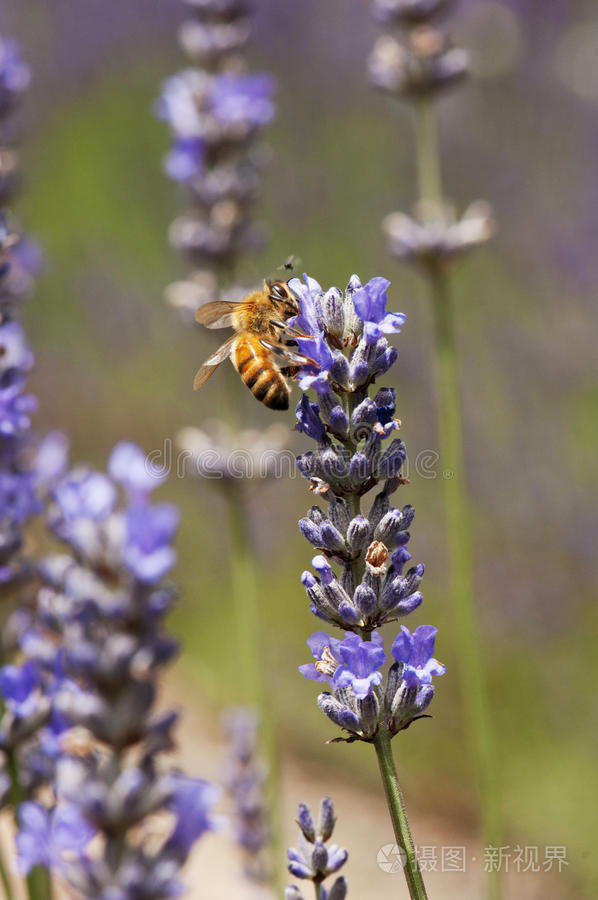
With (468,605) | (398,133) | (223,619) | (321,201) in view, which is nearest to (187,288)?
(468,605)

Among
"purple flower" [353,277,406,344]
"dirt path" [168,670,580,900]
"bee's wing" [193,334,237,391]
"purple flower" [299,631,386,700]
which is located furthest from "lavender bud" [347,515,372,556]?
"dirt path" [168,670,580,900]

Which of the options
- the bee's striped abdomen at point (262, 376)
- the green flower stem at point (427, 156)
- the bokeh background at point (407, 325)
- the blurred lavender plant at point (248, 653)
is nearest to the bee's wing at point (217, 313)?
the bee's striped abdomen at point (262, 376)

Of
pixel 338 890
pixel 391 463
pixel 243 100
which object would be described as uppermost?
pixel 243 100

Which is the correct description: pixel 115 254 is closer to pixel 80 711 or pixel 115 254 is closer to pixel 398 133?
pixel 398 133

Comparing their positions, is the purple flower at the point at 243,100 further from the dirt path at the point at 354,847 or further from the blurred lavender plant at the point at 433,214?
the dirt path at the point at 354,847

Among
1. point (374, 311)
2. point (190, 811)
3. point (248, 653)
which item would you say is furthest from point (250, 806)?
point (374, 311)

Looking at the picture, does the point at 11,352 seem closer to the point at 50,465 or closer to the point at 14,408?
the point at 14,408
